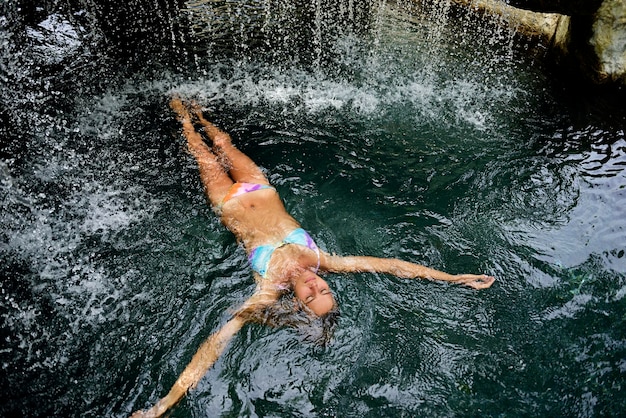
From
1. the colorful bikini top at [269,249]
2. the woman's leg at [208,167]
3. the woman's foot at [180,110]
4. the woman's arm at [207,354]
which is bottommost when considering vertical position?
the woman's arm at [207,354]

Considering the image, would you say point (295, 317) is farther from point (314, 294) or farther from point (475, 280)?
point (475, 280)

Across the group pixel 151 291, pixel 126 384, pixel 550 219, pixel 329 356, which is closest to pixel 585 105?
pixel 550 219

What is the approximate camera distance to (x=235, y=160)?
18.6 ft

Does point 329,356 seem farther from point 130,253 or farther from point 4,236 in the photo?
point 4,236

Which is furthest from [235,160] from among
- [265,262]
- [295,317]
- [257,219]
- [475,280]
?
[475,280]

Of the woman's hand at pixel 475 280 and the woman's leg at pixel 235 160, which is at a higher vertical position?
the woman's leg at pixel 235 160

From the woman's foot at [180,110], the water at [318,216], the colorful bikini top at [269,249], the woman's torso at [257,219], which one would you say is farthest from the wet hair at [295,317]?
the woman's foot at [180,110]

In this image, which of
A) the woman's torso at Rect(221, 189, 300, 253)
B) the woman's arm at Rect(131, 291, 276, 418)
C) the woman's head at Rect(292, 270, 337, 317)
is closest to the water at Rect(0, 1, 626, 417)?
the woman's arm at Rect(131, 291, 276, 418)

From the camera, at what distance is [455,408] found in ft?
12.9

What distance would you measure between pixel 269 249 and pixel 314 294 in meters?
0.76

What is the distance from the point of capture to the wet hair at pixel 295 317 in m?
4.26

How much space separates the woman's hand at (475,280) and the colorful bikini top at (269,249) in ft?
Answer: 4.34

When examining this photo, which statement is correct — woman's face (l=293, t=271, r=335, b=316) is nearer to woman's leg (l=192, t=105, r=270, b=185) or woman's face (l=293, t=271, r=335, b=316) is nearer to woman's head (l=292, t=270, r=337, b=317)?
woman's head (l=292, t=270, r=337, b=317)

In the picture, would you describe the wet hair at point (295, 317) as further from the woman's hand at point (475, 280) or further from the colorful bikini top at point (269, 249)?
the woman's hand at point (475, 280)
